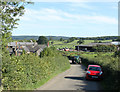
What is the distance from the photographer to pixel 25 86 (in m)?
14.4

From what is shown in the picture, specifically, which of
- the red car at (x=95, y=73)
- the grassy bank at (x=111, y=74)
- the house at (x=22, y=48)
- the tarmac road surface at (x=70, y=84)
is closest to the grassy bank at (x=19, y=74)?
the house at (x=22, y=48)

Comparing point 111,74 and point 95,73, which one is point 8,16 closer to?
point 111,74

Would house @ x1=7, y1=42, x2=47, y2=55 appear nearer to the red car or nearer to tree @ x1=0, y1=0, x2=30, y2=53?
tree @ x1=0, y1=0, x2=30, y2=53

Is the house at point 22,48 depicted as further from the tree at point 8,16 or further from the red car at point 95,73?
the red car at point 95,73

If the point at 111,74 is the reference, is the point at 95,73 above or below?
below

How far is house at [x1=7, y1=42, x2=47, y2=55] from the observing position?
11.4 metres

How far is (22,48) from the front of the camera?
37.9 meters

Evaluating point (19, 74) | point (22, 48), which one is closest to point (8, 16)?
point (19, 74)

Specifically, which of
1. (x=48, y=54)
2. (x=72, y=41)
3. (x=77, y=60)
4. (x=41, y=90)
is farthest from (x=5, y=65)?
(x=72, y=41)

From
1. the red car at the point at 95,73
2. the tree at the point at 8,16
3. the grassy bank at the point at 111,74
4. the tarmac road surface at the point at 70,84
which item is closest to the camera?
the tree at the point at 8,16

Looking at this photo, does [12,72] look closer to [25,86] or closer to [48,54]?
[25,86]

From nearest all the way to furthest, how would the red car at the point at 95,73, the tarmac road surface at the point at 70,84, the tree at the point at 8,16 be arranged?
the tree at the point at 8,16 → the tarmac road surface at the point at 70,84 → the red car at the point at 95,73

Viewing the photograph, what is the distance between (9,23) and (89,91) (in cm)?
853

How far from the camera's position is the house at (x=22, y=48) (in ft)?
37.4
